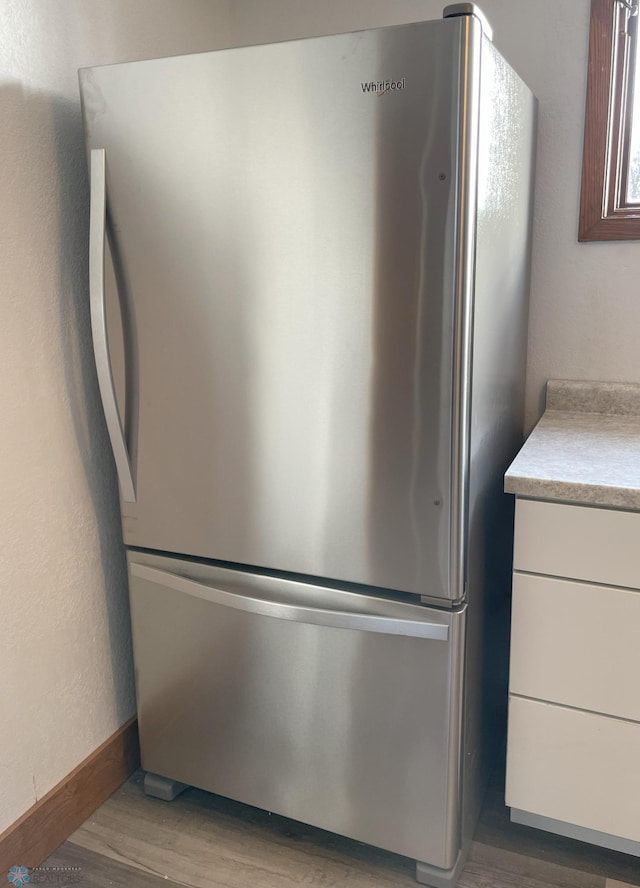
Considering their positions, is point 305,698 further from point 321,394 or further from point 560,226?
point 560,226

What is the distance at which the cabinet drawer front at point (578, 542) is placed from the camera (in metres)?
1.33

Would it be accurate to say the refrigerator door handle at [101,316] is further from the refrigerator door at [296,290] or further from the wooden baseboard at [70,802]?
the wooden baseboard at [70,802]

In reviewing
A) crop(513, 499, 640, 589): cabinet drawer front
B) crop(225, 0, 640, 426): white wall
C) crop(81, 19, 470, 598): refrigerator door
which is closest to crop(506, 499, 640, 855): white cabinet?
crop(513, 499, 640, 589): cabinet drawer front

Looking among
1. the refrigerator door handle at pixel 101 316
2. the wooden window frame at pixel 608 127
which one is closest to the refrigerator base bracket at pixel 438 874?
the refrigerator door handle at pixel 101 316

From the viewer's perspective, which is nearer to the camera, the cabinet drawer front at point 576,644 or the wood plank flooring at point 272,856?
the cabinet drawer front at point 576,644

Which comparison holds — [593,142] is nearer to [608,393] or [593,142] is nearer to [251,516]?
[608,393]

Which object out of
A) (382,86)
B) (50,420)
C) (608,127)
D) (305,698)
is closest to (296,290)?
(382,86)

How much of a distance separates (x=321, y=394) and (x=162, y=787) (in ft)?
3.47

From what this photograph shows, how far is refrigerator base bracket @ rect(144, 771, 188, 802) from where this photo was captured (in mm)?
1769

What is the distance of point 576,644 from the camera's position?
4.61 feet

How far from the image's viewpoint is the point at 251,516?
1.49m

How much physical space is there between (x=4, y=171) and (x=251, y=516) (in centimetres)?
80

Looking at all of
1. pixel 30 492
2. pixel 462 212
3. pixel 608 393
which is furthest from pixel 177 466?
pixel 608 393

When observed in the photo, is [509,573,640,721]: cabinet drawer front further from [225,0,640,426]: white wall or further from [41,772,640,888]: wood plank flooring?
[225,0,640,426]: white wall
